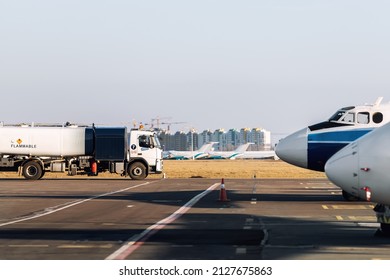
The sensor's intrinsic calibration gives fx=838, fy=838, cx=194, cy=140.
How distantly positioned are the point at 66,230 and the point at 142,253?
5.47 metres

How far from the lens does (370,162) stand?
17391 millimetres

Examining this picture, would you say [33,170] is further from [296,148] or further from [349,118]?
[349,118]

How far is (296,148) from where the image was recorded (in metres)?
31.9

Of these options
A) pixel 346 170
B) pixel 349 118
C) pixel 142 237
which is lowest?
pixel 142 237

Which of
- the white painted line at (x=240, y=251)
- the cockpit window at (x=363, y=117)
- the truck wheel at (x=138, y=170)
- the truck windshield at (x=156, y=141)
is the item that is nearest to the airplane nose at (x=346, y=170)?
the white painted line at (x=240, y=251)

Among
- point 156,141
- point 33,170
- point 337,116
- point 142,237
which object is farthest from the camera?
point 156,141

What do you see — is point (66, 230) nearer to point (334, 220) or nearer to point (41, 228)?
point (41, 228)

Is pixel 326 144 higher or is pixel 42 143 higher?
pixel 42 143

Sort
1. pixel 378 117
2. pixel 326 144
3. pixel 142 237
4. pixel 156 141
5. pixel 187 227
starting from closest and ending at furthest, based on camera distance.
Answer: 1. pixel 142 237
2. pixel 187 227
3. pixel 378 117
4. pixel 326 144
5. pixel 156 141

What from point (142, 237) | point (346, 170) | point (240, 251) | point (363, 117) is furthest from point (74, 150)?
point (240, 251)

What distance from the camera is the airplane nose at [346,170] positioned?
17.8 metres

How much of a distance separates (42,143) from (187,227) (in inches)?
1339

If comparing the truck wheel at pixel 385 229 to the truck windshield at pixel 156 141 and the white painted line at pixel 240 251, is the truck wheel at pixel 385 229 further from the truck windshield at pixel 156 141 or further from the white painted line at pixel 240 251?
the truck windshield at pixel 156 141
